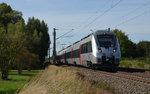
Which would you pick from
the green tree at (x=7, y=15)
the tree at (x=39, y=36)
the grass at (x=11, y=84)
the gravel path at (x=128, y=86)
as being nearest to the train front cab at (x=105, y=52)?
the grass at (x=11, y=84)

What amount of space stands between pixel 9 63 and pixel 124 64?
16.8 meters

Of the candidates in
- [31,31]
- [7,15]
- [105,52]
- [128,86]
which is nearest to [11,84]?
[105,52]

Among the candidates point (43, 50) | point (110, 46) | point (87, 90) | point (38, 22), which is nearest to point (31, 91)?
point (87, 90)

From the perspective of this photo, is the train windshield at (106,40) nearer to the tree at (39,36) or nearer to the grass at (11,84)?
the grass at (11,84)

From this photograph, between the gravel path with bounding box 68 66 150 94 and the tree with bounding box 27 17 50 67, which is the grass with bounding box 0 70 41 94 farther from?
the tree with bounding box 27 17 50 67

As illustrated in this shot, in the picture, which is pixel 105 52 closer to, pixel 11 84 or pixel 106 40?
pixel 106 40

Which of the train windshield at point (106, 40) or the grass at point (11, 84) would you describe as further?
the train windshield at point (106, 40)

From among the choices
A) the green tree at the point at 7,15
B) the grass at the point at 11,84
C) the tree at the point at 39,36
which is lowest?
the grass at the point at 11,84

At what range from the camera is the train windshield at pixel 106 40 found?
19.6 m

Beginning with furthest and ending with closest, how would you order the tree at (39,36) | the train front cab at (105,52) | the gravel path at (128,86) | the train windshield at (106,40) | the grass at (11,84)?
1. the tree at (39,36)
2. the train windshield at (106,40)
3. the train front cab at (105,52)
4. the grass at (11,84)
5. the gravel path at (128,86)

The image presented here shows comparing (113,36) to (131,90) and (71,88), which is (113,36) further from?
(71,88)

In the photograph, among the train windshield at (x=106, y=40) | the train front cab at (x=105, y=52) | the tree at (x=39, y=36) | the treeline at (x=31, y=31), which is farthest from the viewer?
the tree at (x=39, y=36)

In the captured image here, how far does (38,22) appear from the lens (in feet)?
206

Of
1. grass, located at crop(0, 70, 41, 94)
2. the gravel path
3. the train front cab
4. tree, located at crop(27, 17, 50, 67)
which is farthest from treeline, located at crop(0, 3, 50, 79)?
the gravel path
